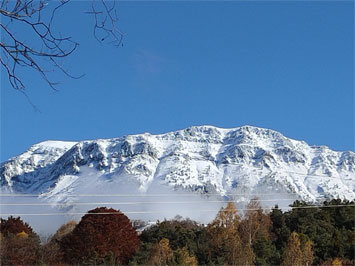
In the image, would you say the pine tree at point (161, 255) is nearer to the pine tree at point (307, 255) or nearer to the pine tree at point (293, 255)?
the pine tree at point (293, 255)

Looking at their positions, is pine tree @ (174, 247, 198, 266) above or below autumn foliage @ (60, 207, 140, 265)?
below

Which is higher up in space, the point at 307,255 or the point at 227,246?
the point at 227,246

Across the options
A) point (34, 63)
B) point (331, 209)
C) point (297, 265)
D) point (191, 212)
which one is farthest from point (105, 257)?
point (191, 212)

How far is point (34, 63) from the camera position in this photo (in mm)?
2795

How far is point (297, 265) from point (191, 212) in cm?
16108

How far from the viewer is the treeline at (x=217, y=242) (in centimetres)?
2472

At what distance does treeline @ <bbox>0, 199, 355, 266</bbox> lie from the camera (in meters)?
24.7

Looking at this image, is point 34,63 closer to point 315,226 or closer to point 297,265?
point 297,265

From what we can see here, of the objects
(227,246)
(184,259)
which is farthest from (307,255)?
(184,259)

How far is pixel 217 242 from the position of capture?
86.8 feet

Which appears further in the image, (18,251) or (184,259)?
(18,251)

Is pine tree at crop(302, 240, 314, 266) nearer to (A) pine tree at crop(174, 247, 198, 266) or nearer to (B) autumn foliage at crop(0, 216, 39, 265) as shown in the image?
(A) pine tree at crop(174, 247, 198, 266)

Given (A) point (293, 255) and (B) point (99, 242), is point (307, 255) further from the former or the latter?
(B) point (99, 242)

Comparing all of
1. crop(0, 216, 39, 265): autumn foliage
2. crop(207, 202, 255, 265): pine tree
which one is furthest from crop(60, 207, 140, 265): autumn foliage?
crop(207, 202, 255, 265): pine tree
